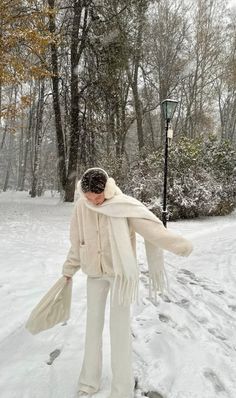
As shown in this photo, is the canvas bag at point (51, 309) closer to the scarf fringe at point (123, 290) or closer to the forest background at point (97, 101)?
the scarf fringe at point (123, 290)

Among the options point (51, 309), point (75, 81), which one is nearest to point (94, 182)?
point (51, 309)

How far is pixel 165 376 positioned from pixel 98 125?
1356 cm

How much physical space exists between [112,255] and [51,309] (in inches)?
29.9

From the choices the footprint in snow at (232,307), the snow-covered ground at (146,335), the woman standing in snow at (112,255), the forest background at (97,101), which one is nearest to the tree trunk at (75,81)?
the forest background at (97,101)

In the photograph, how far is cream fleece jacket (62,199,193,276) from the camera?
9.29ft

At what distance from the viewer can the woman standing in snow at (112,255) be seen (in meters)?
2.85

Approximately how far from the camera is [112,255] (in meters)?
2.85

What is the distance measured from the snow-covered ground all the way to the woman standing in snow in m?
0.35

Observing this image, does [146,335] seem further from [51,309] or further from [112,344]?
[51,309]

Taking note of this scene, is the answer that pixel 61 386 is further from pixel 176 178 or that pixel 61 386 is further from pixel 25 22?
pixel 176 178

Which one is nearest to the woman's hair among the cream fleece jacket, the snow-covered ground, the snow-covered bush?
the cream fleece jacket

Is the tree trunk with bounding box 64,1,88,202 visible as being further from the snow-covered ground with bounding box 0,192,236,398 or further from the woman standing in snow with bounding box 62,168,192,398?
the woman standing in snow with bounding box 62,168,192,398

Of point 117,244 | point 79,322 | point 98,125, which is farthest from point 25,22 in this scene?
point 117,244

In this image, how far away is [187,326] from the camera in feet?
14.9
